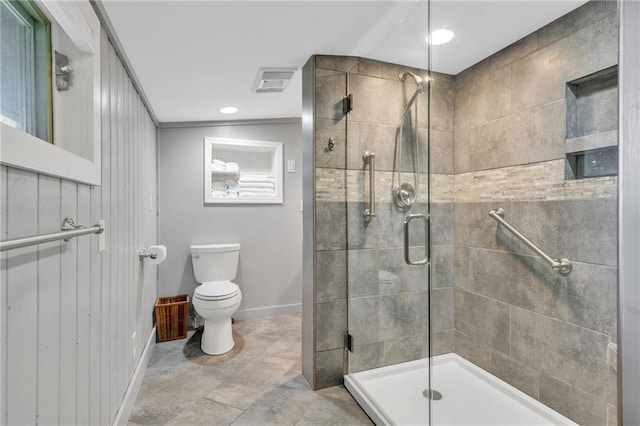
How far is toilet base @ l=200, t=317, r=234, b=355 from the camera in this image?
241 centimetres

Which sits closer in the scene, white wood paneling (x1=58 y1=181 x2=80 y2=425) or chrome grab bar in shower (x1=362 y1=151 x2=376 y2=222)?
white wood paneling (x1=58 y1=181 x2=80 y2=425)

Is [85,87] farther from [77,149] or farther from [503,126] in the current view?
[503,126]

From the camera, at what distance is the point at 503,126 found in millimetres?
1974

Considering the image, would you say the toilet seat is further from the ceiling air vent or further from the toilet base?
the ceiling air vent

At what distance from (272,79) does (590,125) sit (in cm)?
178

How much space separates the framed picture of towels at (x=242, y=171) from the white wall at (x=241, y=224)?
0.19ft

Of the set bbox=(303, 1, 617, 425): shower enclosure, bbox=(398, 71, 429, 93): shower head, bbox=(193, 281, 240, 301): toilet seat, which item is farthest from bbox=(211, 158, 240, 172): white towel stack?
bbox=(398, 71, 429, 93): shower head

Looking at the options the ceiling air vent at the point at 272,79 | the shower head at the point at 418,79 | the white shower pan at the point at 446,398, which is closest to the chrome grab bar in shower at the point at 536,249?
the white shower pan at the point at 446,398

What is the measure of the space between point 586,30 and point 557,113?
0.38 m

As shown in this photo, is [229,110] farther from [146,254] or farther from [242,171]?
[146,254]

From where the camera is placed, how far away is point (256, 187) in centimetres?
325

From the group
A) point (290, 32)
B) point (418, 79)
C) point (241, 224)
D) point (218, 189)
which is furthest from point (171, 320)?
point (418, 79)

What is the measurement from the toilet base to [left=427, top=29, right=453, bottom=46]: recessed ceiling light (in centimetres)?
232

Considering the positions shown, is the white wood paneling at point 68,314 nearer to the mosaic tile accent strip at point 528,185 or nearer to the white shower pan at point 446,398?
the white shower pan at point 446,398
